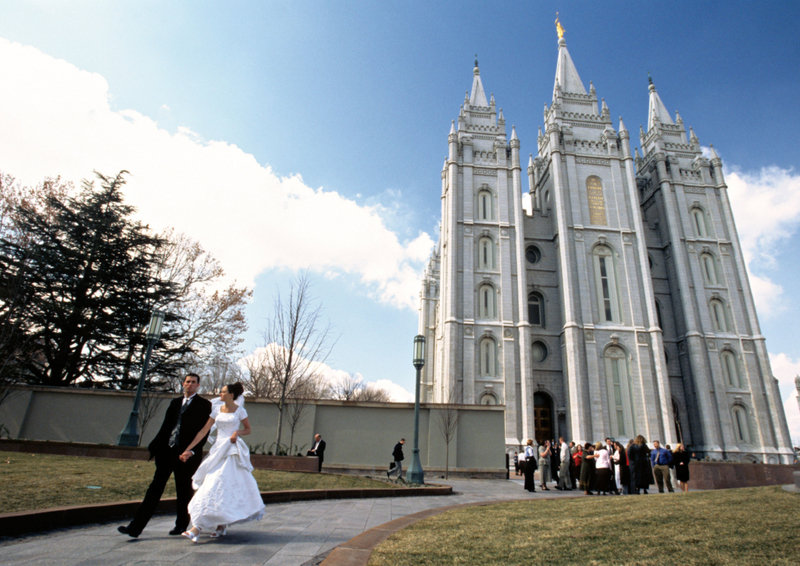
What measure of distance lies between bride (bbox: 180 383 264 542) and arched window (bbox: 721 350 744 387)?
38.9m

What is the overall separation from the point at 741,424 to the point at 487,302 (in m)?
20.3

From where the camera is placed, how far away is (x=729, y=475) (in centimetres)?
1520

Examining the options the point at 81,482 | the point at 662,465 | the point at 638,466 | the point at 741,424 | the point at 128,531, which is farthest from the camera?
the point at 741,424

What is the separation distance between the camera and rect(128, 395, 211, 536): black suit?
14.7 feet

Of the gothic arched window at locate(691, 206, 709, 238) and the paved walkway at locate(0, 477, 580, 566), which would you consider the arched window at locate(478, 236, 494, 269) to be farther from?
the paved walkway at locate(0, 477, 580, 566)

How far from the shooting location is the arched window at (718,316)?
35.0 meters

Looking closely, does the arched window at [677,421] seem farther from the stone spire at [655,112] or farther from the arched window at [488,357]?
the stone spire at [655,112]

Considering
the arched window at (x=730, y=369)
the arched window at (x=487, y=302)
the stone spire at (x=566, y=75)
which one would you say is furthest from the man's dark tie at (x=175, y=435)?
the stone spire at (x=566, y=75)

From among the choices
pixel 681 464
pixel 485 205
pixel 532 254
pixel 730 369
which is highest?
pixel 485 205

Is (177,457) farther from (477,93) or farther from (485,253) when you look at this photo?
(477,93)

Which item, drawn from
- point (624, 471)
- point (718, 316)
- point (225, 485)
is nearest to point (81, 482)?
point (225, 485)

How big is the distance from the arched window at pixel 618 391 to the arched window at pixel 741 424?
28.3ft

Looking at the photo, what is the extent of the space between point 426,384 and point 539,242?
18345 mm

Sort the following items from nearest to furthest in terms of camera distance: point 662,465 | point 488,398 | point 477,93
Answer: point 662,465
point 488,398
point 477,93
